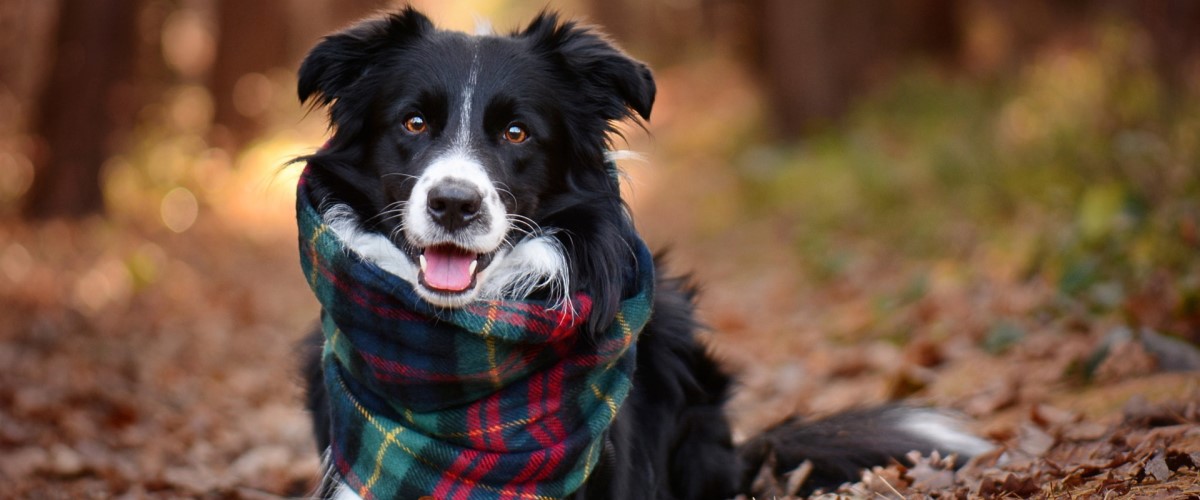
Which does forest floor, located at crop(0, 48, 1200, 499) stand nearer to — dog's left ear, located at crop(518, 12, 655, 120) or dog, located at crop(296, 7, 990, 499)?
dog, located at crop(296, 7, 990, 499)

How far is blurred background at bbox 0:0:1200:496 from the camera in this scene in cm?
506

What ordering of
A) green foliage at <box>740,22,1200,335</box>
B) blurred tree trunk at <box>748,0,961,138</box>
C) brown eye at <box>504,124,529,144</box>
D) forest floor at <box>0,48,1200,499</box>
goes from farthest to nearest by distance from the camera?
blurred tree trunk at <box>748,0,961,138</box> → green foliage at <box>740,22,1200,335</box> → forest floor at <box>0,48,1200,499</box> → brown eye at <box>504,124,529,144</box>

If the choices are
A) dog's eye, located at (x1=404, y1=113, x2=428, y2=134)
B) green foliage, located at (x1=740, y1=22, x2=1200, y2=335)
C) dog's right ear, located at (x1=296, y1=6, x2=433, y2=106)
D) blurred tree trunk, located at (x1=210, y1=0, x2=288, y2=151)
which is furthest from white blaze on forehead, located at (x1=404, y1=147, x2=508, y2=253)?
blurred tree trunk, located at (x1=210, y1=0, x2=288, y2=151)

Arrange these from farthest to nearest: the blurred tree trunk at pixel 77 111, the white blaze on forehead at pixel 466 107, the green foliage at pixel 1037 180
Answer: the blurred tree trunk at pixel 77 111 < the green foliage at pixel 1037 180 < the white blaze on forehead at pixel 466 107

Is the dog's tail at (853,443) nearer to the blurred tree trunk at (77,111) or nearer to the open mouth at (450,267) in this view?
the open mouth at (450,267)

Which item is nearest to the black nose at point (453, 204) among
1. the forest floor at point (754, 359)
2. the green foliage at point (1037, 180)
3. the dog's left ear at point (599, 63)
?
the dog's left ear at point (599, 63)

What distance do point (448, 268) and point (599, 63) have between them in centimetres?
98

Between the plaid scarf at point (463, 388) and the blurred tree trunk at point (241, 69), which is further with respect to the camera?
the blurred tree trunk at point (241, 69)

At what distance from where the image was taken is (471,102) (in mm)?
3557

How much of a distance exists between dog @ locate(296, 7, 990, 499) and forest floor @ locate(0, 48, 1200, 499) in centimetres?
29

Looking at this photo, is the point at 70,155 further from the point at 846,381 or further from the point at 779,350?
the point at 846,381

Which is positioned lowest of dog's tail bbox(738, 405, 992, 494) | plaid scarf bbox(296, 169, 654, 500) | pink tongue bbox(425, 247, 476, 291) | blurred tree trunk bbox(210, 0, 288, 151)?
blurred tree trunk bbox(210, 0, 288, 151)

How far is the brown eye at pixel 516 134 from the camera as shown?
3609 mm

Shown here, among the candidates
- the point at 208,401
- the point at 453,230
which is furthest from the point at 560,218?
the point at 208,401
